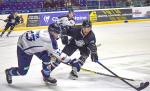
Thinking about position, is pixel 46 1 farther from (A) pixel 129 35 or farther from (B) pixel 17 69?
(B) pixel 17 69

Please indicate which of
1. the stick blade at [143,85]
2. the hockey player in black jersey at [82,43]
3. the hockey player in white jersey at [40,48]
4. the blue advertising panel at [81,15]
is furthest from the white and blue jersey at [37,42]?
the blue advertising panel at [81,15]

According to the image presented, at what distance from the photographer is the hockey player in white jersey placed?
514 cm

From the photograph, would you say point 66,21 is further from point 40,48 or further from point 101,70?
point 40,48

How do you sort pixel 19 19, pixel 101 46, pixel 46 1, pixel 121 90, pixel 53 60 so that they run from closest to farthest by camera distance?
pixel 121 90 < pixel 53 60 < pixel 101 46 < pixel 19 19 < pixel 46 1

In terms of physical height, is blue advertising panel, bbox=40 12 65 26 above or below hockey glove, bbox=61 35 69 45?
below

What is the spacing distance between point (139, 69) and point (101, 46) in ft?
11.9

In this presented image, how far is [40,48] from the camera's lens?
5238 millimetres

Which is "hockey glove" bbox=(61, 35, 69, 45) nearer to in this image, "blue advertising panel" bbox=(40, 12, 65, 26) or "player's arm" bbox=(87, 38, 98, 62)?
"player's arm" bbox=(87, 38, 98, 62)

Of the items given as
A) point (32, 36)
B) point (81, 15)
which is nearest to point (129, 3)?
point (81, 15)

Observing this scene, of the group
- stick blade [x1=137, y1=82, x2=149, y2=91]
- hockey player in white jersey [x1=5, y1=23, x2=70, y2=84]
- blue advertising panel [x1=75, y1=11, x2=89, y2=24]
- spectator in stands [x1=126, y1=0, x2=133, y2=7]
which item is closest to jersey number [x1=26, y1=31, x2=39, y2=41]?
hockey player in white jersey [x1=5, y1=23, x2=70, y2=84]

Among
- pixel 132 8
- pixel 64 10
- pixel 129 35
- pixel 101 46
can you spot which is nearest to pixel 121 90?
pixel 101 46

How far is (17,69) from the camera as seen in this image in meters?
5.58

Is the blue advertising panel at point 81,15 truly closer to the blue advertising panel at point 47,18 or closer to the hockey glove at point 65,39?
the blue advertising panel at point 47,18

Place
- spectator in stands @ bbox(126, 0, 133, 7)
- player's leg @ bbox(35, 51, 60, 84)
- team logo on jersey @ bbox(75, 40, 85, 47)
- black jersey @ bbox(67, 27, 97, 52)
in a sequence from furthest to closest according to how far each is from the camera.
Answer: spectator in stands @ bbox(126, 0, 133, 7)
team logo on jersey @ bbox(75, 40, 85, 47)
black jersey @ bbox(67, 27, 97, 52)
player's leg @ bbox(35, 51, 60, 84)
